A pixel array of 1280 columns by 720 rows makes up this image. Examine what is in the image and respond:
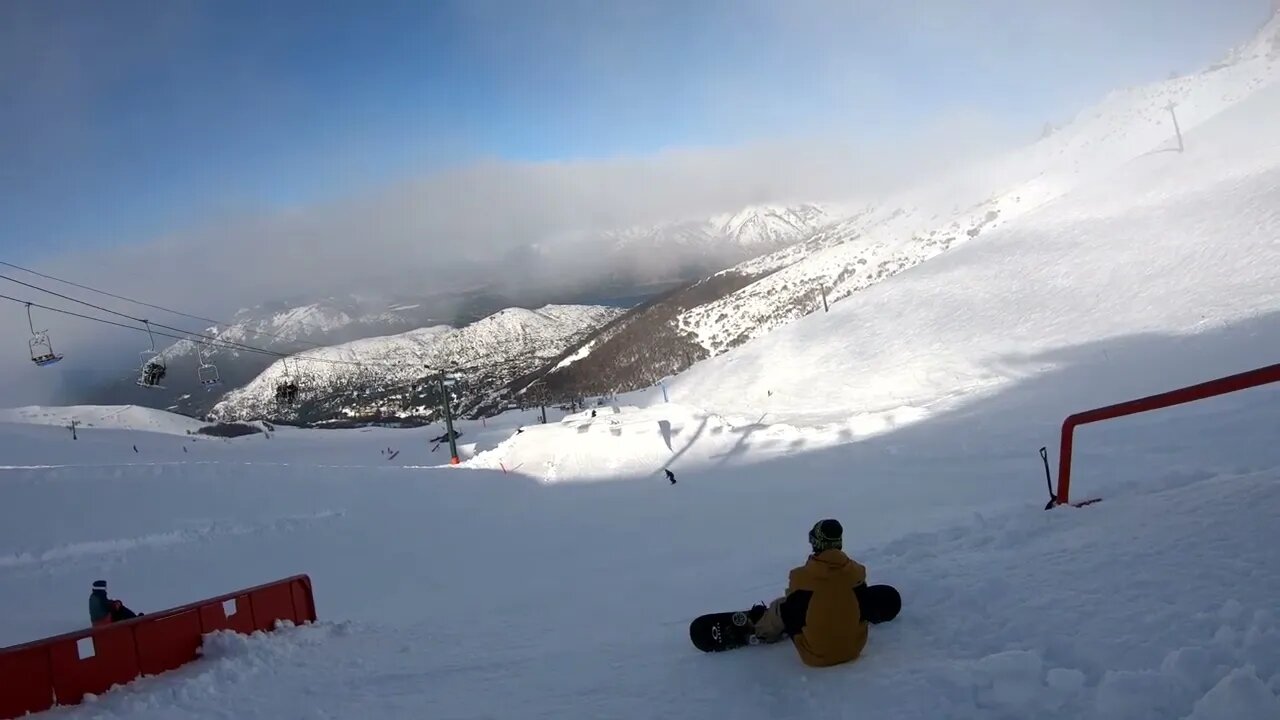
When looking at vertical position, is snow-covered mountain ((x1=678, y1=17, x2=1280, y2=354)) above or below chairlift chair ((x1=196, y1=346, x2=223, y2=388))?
above

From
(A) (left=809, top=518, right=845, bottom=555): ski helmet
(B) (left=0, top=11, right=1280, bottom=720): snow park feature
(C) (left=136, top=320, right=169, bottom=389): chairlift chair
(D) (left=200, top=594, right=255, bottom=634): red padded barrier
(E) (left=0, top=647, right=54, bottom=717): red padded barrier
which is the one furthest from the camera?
(C) (left=136, top=320, right=169, bottom=389): chairlift chair

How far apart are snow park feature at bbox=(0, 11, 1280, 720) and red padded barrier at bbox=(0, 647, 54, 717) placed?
19 centimetres

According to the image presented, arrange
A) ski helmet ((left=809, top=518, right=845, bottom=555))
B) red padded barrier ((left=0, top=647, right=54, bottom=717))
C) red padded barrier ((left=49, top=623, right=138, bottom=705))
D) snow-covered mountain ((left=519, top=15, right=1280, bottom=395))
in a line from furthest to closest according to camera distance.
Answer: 1. snow-covered mountain ((left=519, top=15, right=1280, bottom=395))
2. red padded barrier ((left=49, top=623, right=138, bottom=705))
3. red padded barrier ((left=0, top=647, right=54, bottom=717))
4. ski helmet ((left=809, top=518, right=845, bottom=555))

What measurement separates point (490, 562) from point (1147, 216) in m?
38.1

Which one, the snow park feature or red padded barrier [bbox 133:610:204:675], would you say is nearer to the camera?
the snow park feature

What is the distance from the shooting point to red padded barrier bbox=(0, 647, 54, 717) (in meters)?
5.31

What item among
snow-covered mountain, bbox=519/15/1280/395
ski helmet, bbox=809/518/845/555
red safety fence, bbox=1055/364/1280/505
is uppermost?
snow-covered mountain, bbox=519/15/1280/395

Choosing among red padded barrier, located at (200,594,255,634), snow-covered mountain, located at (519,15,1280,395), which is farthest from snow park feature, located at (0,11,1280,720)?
snow-covered mountain, located at (519,15,1280,395)

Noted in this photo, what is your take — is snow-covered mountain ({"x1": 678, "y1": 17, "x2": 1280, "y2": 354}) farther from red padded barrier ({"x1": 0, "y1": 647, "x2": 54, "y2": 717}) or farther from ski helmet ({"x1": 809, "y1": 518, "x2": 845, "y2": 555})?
red padded barrier ({"x1": 0, "y1": 647, "x2": 54, "y2": 717})

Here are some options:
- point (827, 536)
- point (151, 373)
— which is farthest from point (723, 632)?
point (151, 373)

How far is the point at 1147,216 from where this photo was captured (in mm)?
36906

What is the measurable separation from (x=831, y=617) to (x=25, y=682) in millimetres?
5871

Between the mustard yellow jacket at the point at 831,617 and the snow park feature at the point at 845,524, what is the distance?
13cm

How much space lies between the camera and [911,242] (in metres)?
166
